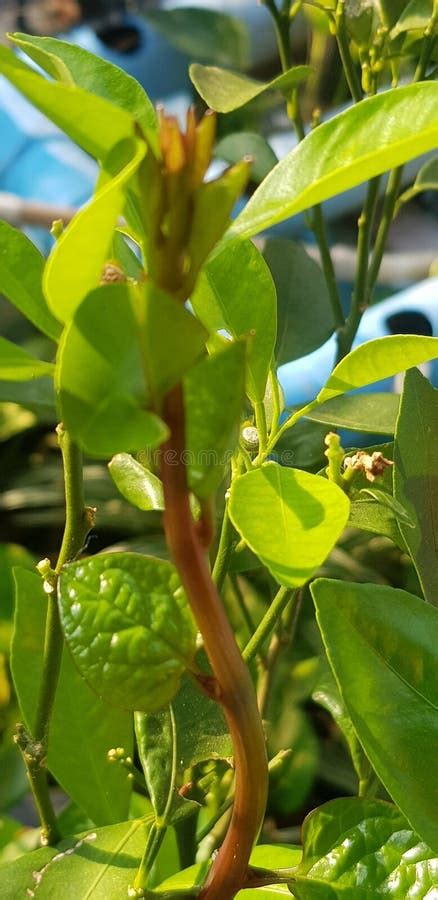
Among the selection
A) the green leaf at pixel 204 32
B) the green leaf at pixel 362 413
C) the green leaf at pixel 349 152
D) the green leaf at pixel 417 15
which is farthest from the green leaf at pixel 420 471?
the green leaf at pixel 204 32

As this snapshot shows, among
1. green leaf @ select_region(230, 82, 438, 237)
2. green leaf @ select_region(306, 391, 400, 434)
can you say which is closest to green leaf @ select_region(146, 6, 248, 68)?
green leaf @ select_region(306, 391, 400, 434)

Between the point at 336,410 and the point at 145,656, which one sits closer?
the point at 145,656

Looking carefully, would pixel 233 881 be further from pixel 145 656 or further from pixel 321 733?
pixel 321 733

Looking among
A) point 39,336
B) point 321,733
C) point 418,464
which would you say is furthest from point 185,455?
point 39,336

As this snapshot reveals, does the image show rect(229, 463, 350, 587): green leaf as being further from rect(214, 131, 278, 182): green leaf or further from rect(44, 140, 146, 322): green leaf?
rect(214, 131, 278, 182): green leaf

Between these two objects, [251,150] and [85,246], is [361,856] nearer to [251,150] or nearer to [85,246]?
[85,246]

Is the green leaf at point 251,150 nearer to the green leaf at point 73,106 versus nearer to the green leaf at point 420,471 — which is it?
the green leaf at point 420,471

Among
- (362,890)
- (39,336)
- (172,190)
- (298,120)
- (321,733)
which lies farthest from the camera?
(39,336)
